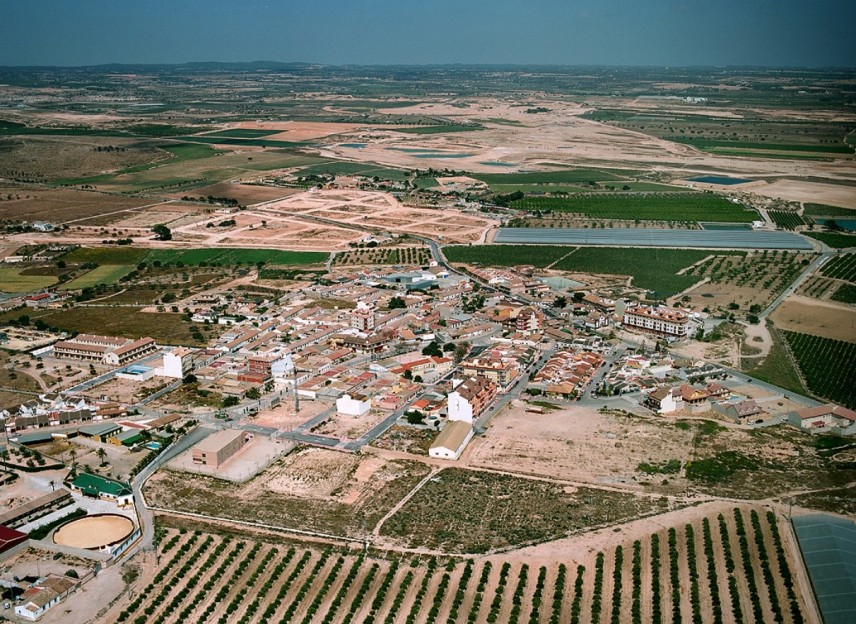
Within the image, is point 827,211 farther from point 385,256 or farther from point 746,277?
point 385,256

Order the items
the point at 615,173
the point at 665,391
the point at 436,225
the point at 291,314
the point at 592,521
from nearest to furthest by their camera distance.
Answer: the point at 592,521, the point at 665,391, the point at 291,314, the point at 436,225, the point at 615,173

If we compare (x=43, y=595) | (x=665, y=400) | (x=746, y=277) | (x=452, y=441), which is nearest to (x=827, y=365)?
(x=665, y=400)

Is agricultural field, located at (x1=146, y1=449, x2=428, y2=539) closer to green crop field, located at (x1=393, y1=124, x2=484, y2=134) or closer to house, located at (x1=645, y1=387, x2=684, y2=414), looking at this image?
house, located at (x1=645, y1=387, x2=684, y2=414)

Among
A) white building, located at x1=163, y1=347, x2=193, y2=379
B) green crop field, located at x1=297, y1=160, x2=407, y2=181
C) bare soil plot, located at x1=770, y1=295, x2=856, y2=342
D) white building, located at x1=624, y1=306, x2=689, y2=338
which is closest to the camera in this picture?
white building, located at x1=163, y1=347, x2=193, y2=379

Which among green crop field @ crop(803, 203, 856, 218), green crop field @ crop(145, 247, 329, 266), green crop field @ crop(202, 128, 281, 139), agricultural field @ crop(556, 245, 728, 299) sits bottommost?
green crop field @ crop(145, 247, 329, 266)

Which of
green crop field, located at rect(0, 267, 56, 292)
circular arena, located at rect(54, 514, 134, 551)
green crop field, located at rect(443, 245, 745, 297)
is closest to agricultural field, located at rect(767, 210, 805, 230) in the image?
green crop field, located at rect(443, 245, 745, 297)

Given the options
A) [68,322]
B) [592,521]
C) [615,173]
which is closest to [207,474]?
[592,521]

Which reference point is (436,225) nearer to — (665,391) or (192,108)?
(665,391)
